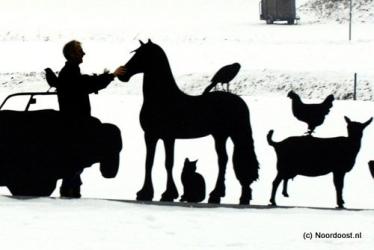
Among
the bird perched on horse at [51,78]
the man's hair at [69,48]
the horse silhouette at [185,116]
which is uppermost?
the man's hair at [69,48]

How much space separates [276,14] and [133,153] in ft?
85.7

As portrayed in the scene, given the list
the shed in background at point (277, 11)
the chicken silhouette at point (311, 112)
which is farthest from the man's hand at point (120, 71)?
the shed in background at point (277, 11)

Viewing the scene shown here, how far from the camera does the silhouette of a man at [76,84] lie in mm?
7074

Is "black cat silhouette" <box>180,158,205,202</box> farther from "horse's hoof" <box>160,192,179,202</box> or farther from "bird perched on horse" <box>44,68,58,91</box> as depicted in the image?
"bird perched on horse" <box>44,68,58,91</box>

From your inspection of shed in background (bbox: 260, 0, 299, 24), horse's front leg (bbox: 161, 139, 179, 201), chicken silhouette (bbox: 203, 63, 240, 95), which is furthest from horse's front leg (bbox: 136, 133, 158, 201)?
shed in background (bbox: 260, 0, 299, 24)

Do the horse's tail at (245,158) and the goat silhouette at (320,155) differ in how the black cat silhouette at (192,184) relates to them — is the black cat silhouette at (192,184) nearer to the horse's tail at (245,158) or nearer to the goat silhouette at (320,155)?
the horse's tail at (245,158)

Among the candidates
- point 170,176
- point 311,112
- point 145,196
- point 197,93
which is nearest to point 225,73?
point 311,112

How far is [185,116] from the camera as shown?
711 centimetres

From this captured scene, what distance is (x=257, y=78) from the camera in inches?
757

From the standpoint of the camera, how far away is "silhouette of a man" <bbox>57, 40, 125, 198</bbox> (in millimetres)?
7074

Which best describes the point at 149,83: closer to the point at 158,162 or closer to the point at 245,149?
the point at 245,149

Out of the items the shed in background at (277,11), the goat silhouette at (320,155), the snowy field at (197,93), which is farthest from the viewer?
the shed in background at (277,11)

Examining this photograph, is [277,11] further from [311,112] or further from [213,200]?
[213,200]

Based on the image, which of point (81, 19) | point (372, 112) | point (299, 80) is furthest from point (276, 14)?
point (372, 112)
